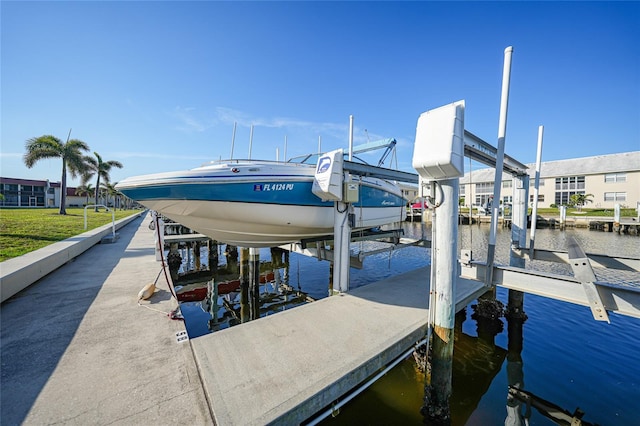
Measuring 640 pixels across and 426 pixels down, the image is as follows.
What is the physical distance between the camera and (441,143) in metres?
3.31

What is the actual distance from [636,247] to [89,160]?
5365cm

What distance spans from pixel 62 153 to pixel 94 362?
33.4 m

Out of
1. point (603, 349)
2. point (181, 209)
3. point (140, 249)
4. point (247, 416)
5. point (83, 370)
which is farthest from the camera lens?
point (140, 249)

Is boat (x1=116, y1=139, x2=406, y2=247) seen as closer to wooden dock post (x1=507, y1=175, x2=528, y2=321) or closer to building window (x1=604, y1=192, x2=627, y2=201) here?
wooden dock post (x1=507, y1=175, x2=528, y2=321)

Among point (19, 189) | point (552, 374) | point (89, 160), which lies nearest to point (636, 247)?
point (552, 374)

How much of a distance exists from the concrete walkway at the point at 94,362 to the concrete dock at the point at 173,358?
1 cm

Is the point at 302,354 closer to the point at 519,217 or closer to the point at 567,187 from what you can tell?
the point at 519,217

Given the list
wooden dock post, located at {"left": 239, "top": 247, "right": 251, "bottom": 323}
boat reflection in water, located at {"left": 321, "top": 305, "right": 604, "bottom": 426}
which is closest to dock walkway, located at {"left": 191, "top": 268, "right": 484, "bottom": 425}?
boat reflection in water, located at {"left": 321, "top": 305, "right": 604, "bottom": 426}

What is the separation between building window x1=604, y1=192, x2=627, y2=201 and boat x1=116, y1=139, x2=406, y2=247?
46.8 meters

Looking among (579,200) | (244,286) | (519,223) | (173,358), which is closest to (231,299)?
(244,286)

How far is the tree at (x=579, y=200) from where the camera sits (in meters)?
35.4

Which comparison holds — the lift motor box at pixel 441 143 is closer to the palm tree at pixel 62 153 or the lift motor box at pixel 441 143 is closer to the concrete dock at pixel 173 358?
the concrete dock at pixel 173 358

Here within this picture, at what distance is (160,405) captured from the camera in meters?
2.30

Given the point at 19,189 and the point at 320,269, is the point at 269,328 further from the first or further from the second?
the point at 19,189
